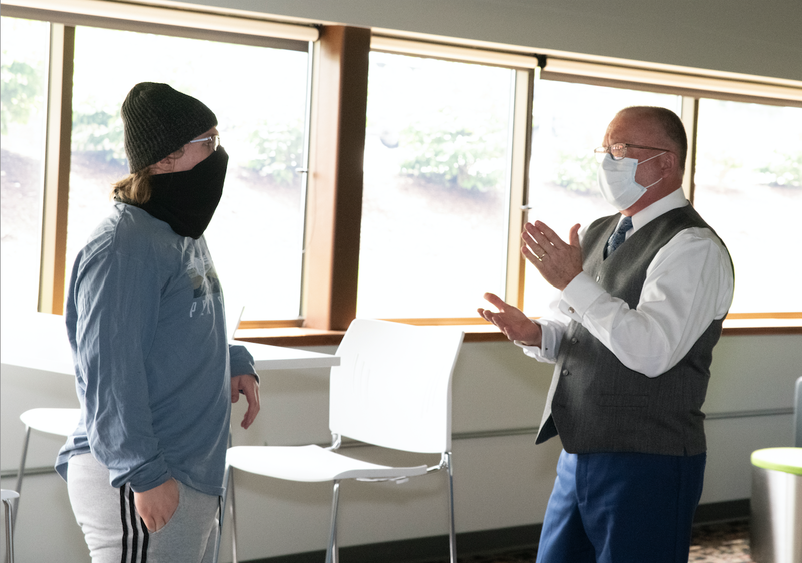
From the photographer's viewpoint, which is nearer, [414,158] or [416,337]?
[416,337]

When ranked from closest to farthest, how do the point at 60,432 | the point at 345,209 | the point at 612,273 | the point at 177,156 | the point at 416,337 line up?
the point at 177,156 → the point at 612,273 → the point at 60,432 → the point at 416,337 → the point at 345,209

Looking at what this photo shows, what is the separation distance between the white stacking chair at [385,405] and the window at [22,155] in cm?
102

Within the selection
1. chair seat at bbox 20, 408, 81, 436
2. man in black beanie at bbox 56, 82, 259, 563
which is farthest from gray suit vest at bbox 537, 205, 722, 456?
chair seat at bbox 20, 408, 81, 436

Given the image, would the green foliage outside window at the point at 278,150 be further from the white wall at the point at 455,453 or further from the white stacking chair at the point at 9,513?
the white stacking chair at the point at 9,513

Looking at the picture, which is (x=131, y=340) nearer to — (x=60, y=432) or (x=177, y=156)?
(x=177, y=156)

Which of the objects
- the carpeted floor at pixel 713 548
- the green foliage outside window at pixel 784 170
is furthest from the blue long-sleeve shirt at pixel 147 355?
the green foliage outside window at pixel 784 170

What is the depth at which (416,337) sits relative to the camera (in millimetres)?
2666

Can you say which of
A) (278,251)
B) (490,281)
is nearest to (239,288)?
(278,251)

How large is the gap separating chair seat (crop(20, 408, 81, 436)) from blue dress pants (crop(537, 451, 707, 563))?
1.35 metres

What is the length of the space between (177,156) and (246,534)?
1972mm

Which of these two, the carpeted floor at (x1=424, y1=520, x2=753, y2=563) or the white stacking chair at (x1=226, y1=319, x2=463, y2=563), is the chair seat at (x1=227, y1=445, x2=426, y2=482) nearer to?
the white stacking chair at (x1=226, y1=319, x2=463, y2=563)

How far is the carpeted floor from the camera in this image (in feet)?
11.3

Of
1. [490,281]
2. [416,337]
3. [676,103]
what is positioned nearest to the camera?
[416,337]

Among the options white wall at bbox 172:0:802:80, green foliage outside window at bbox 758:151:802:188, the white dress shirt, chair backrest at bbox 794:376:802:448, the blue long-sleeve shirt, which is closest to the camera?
the blue long-sleeve shirt
